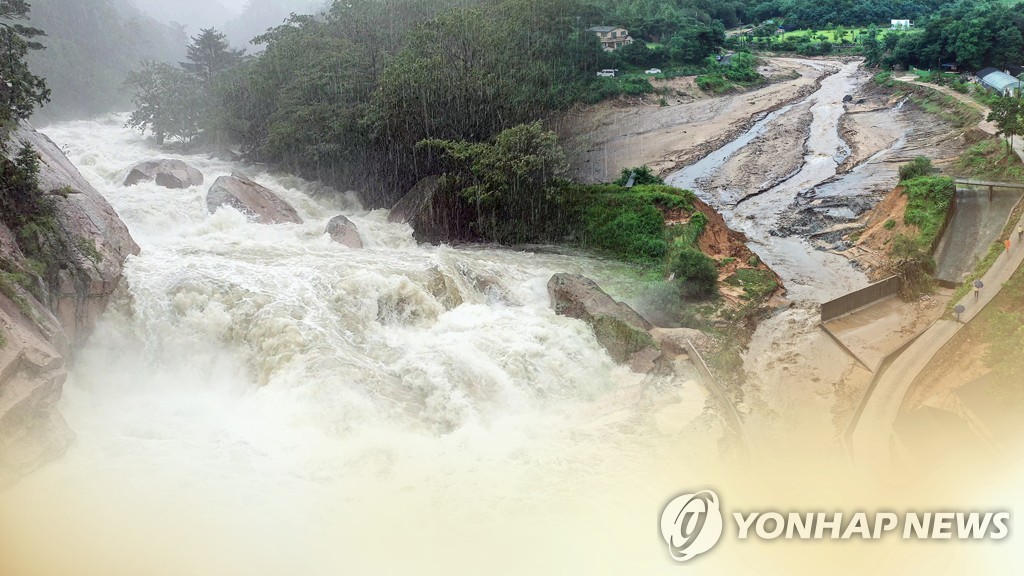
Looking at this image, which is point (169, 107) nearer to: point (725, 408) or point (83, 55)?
point (83, 55)

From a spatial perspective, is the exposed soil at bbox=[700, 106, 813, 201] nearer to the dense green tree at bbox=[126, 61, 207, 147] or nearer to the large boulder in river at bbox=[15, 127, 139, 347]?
the large boulder in river at bbox=[15, 127, 139, 347]

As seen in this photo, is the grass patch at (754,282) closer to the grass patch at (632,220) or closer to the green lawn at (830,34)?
the grass patch at (632,220)

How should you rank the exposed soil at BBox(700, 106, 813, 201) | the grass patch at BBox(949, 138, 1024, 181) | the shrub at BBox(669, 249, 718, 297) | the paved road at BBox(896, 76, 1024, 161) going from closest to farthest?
the shrub at BBox(669, 249, 718, 297)
the grass patch at BBox(949, 138, 1024, 181)
the paved road at BBox(896, 76, 1024, 161)
the exposed soil at BBox(700, 106, 813, 201)

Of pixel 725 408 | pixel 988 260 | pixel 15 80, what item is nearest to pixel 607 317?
pixel 725 408

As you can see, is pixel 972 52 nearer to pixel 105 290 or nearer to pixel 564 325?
pixel 564 325

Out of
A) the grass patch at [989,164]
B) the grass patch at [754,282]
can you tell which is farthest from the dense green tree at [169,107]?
the grass patch at [989,164]

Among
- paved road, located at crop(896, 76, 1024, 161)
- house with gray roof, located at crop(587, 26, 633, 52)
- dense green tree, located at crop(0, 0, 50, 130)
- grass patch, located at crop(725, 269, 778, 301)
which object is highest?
dense green tree, located at crop(0, 0, 50, 130)

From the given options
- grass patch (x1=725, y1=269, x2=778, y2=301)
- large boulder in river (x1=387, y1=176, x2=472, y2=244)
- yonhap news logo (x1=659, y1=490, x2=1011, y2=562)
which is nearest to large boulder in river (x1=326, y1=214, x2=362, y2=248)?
large boulder in river (x1=387, y1=176, x2=472, y2=244)
